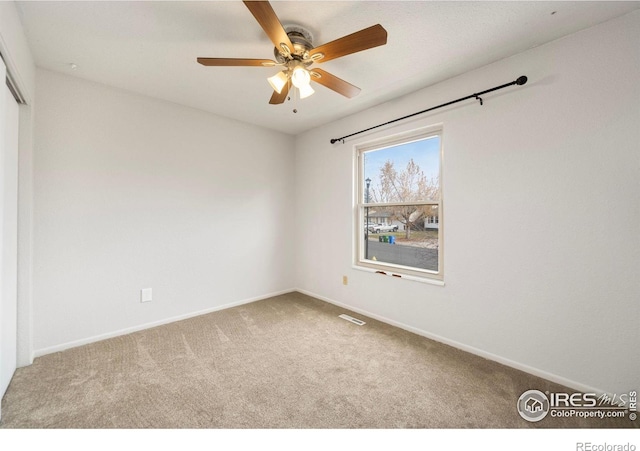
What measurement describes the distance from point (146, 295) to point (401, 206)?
2.93 m

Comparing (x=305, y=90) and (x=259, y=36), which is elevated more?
(x=259, y=36)

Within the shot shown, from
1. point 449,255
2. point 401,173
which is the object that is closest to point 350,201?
point 401,173

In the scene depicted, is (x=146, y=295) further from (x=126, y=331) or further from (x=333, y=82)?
(x=333, y=82)

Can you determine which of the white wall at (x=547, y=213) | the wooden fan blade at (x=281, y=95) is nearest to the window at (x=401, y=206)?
the white wall at (x=547, y=213)

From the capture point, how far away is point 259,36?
1.89 metres

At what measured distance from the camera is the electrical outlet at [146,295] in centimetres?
279

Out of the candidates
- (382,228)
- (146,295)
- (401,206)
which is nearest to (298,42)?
(401,206)

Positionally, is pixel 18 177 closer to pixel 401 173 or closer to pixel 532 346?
pixel 401 173

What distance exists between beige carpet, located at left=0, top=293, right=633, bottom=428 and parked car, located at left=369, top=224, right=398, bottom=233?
1.12 metres

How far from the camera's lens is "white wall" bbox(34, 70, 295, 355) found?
2.33m

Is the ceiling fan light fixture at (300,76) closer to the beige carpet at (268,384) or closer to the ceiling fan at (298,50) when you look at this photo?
the ceiling fan at (298,50)

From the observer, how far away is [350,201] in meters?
3.40

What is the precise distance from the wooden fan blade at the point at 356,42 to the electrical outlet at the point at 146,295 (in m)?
2.77

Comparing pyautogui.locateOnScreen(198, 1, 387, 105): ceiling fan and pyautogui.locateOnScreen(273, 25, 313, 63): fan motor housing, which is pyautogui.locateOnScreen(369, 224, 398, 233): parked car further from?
pyautogui.locateOnScreen(273, 25, 313, 63): fan motor housing
